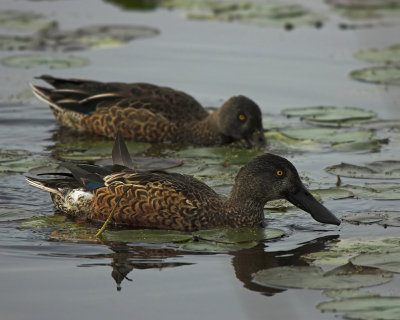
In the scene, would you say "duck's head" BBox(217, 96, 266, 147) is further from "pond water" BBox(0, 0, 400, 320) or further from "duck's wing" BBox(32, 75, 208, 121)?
"duck's wing" BBox(32, 75, 208, 121)

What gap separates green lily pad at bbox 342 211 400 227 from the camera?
8.63 m

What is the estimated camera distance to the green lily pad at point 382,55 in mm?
15148

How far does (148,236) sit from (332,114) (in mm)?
4799

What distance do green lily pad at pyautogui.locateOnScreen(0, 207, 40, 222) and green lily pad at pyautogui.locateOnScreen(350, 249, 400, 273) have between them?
3072 millimetres

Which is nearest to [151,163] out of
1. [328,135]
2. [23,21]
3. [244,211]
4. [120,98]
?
[120,98]

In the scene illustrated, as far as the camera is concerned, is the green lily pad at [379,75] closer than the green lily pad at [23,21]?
Yes

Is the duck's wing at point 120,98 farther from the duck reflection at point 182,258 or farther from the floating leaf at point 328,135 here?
the duck reflection at point 182,258

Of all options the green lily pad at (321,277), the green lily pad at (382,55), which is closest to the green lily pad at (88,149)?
the green lily pad at (321,277)

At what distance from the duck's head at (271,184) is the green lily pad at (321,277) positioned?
1459mm

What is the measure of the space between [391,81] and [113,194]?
611cm

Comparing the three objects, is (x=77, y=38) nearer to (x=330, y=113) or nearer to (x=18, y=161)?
(x=330, y=113)

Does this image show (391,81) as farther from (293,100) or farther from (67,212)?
(67,212)

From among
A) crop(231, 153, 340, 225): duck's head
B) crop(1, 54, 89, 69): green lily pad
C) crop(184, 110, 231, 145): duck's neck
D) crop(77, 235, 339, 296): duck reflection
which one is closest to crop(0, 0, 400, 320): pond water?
crop(77, 235, 339, 296): duck reflection

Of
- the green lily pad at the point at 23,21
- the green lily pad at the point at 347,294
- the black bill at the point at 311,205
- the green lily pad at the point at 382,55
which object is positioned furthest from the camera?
the green lily pad at the point at 23,21
